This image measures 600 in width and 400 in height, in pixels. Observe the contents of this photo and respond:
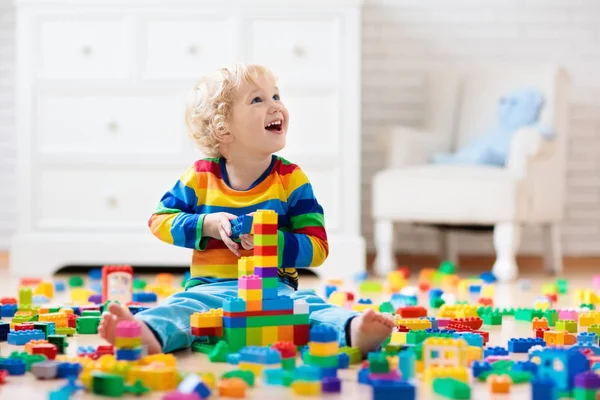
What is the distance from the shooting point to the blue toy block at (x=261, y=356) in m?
1.49

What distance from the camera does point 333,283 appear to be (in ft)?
9.80

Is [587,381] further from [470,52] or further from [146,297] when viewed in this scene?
[470,52]

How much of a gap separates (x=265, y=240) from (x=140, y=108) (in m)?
2.11

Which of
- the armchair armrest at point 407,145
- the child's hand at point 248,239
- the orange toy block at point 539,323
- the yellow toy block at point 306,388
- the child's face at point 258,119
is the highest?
the armchair armrest at point 407,145

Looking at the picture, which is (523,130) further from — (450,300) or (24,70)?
(24,70)

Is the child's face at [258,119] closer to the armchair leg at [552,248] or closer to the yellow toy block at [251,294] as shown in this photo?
the yellow toy block at [251,294]

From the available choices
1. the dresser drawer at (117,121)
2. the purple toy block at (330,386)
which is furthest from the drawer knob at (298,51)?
the purple toy block at (330,386)

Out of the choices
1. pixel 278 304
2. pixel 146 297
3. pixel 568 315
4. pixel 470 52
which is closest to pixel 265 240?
pixel 278 304

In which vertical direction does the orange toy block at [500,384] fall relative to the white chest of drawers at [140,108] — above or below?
below

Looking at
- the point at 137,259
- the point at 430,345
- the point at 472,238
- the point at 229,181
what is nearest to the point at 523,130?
the point at 472,238

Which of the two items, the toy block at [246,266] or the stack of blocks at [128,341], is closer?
the stack of blocks at [128,341]

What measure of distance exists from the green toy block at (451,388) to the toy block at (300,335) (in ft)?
1.26

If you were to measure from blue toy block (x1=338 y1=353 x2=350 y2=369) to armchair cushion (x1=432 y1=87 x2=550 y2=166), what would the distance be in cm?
227

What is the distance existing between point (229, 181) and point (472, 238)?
2.62 metres
